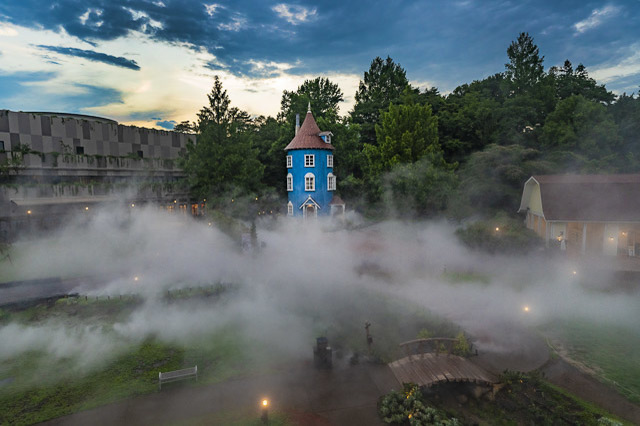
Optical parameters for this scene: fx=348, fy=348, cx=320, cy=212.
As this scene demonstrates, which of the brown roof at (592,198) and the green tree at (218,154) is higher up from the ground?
the green tree at (218,154)

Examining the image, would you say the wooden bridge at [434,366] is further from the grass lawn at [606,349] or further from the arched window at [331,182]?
the arched window at [331,182]

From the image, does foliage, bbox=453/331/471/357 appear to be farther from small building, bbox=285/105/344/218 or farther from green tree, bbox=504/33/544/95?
green tree, bbox=504/33/544/95

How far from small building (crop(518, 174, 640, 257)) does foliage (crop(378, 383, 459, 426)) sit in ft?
69.6

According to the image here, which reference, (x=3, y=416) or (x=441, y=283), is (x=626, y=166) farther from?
(x=3, y=416)

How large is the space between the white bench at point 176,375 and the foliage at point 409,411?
6.45 meters

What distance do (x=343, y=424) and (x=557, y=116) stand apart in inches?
1698

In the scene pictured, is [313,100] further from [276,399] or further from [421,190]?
[276,399]

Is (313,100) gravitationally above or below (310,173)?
above

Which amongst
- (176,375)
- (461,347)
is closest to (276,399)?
(176,375)

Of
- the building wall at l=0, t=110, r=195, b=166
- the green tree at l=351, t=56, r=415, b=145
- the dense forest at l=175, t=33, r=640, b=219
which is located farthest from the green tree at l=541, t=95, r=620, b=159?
the building wall at l=0, t=110, r=195, b=166

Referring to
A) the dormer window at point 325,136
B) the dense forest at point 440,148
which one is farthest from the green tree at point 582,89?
the dormer window at point 325,136

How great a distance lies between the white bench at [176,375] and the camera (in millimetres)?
11789

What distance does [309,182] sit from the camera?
4094 cm

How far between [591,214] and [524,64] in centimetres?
4685
